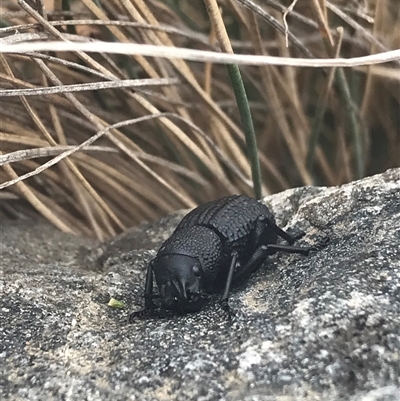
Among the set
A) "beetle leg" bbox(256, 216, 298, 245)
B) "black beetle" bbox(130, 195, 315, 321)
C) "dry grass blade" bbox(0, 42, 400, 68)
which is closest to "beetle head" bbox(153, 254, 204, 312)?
"black beetle" bbox(130, 195, 315, 321)

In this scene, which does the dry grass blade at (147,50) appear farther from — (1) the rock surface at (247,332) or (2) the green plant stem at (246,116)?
(2) the green plant stem at (246,116)

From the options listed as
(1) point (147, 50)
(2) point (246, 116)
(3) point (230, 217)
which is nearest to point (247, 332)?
(3) point (230, 217)

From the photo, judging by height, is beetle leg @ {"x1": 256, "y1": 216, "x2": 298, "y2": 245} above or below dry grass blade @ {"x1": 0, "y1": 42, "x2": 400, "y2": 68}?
below

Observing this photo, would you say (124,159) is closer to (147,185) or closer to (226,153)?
(147,185)

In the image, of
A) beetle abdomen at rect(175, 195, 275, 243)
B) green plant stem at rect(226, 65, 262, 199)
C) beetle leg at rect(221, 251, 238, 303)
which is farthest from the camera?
Result: green plant stem at rect(226, 65, 262, 199)

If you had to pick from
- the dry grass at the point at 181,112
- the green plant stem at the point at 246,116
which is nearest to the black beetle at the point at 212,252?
the green plant stem at the point at 246,116

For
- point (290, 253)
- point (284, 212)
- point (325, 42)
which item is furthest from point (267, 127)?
point (290, 253)

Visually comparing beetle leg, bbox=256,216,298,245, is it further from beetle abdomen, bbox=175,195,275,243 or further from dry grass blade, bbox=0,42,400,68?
dry grass blade, bbox=0,42,400,68
